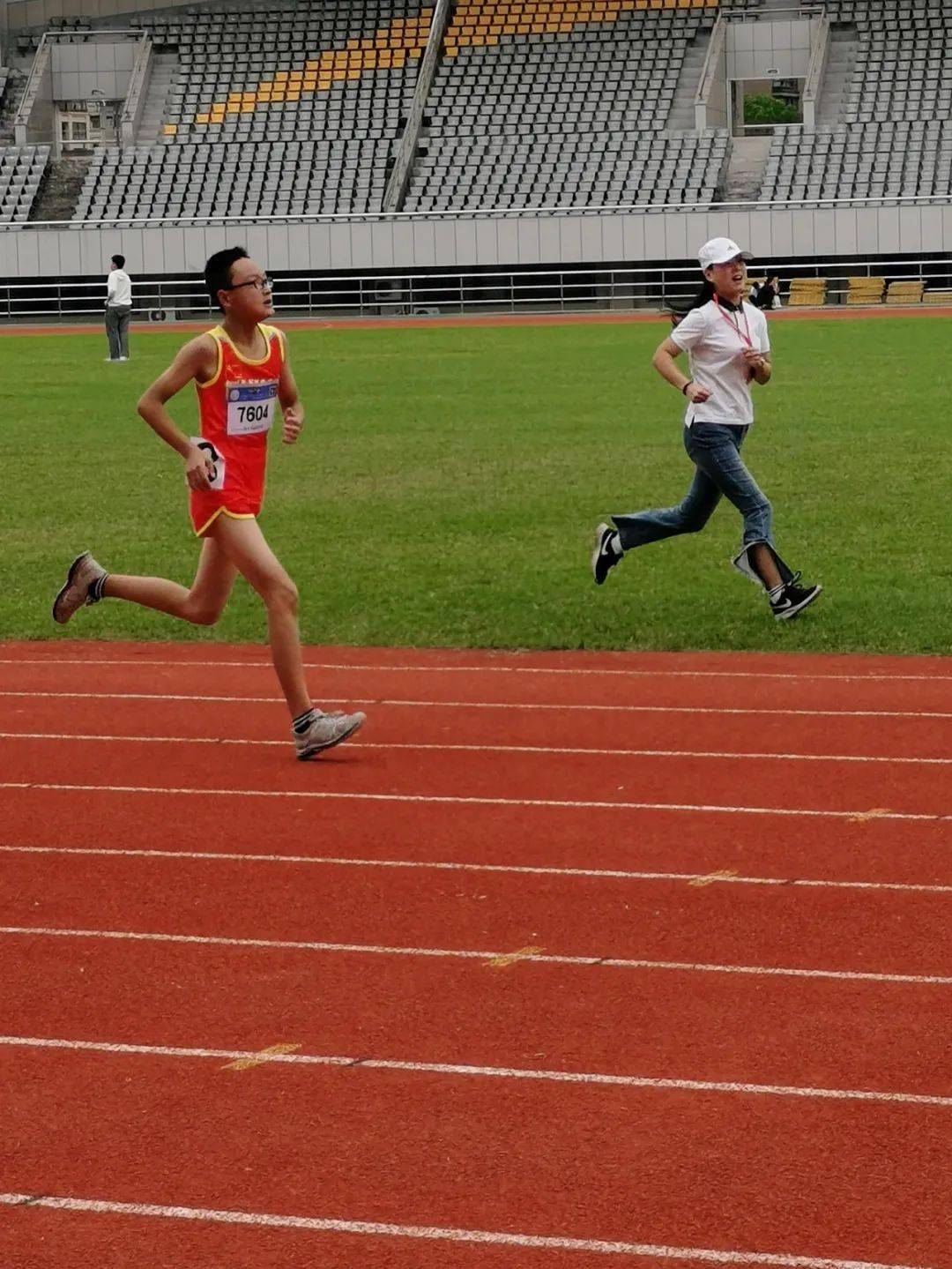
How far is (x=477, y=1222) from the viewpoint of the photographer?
3.96 m

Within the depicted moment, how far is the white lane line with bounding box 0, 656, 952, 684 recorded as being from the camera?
9930 mm

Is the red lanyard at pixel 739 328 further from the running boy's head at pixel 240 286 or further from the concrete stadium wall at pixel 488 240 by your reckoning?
the concrete stadium wall at pixel 488 240

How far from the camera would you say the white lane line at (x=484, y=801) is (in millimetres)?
7246

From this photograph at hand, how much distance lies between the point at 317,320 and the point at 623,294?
6.45 metres

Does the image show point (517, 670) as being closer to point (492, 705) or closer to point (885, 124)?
point (492, 705)

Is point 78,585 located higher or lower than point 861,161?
higher

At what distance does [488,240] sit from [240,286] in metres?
38.2

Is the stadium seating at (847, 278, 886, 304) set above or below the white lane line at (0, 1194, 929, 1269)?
below

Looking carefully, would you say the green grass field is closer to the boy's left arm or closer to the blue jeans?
the blue jeans

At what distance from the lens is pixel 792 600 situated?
1113 centimetres

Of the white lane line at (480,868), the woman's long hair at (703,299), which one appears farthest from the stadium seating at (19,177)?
the white lane line at (480,868)

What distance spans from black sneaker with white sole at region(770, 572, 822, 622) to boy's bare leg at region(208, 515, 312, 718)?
367 cm

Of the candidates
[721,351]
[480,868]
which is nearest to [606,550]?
[721,351]

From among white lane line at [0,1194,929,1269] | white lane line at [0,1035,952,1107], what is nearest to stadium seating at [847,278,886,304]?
white lane line at [0,1035,952,1107]
